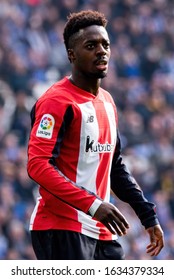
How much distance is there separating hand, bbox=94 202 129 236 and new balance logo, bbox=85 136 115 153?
466mm

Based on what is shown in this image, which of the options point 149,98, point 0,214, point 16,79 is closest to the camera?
point 0,214

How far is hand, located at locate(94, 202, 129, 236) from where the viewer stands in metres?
6.00

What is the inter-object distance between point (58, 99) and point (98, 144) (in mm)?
371

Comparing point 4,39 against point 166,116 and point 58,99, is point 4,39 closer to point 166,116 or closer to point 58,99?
point 166,116

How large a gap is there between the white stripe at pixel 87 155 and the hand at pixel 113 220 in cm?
40

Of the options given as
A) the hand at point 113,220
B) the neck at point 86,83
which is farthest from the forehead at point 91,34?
the hand at point 113,220

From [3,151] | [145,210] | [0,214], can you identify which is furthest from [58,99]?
[3,151]

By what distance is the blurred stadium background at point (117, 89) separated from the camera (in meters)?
13.0

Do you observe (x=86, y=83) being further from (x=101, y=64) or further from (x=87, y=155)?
(x=87, y=155)

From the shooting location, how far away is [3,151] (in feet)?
44.6

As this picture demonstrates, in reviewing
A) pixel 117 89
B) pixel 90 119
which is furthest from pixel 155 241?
pixel 117 89

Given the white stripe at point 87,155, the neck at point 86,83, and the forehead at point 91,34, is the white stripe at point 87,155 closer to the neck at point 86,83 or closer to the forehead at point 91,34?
the neck at point 86,83

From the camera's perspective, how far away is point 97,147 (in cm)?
641

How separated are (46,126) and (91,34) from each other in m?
0.61
